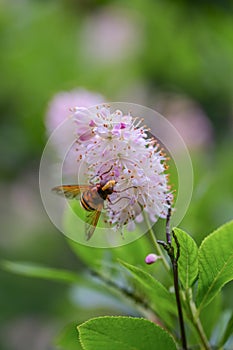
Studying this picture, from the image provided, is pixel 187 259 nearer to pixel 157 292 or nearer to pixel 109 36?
pixel 157 292

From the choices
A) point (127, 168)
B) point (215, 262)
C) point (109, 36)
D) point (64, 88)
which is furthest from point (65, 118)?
point (109, 36)

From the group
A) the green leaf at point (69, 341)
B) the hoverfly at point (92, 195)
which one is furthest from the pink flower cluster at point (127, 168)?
the green leaf at point (69, 341)

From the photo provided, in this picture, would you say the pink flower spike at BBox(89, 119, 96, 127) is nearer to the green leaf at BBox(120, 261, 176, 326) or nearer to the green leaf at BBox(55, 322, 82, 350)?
the green leaf at BBox(120, 261, 176, 326)

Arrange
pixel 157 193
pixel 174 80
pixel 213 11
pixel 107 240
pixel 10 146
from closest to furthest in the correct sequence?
1. pixel 157 193
2. pixel 107 240
3. pixel 213 11
4. pixel 10 146
5. pixel 174 80

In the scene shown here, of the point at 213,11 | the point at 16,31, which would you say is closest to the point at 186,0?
the point at 213,11

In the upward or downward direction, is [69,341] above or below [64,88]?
below

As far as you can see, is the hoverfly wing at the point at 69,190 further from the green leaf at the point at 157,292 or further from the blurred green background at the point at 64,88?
the blurred green background at the point at 64,88

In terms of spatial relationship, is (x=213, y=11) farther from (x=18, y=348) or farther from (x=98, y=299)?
(x=18, y=348)

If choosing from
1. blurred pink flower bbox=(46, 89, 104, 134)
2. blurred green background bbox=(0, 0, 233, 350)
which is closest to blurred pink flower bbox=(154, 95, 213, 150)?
blurred green background bbox=(0, 0, 233, 350)
